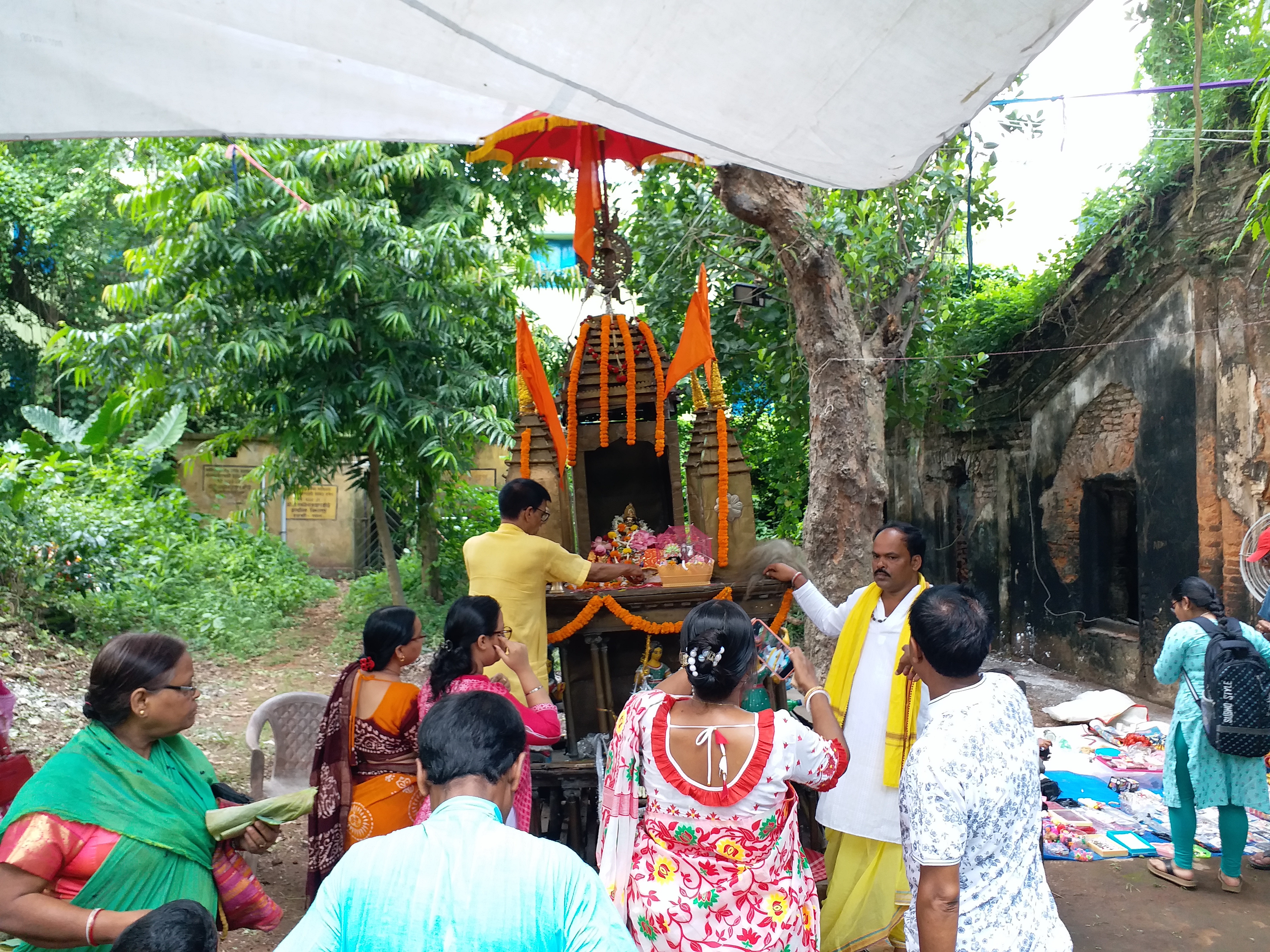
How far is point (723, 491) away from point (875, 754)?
1.80m

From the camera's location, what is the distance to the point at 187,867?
2.21 meters

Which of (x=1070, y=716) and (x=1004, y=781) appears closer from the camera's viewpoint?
(x=1004, y=781)

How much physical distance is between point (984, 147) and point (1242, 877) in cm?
558

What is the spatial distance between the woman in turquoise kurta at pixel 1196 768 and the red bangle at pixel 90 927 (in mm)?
4908

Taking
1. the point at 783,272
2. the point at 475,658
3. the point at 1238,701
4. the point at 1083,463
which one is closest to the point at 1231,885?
the point at 1238,701

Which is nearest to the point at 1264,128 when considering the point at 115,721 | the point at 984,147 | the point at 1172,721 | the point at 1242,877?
the point at 984,147

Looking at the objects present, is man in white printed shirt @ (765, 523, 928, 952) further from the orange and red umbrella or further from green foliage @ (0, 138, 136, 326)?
green foliage @ (0, 138, 136, 326)

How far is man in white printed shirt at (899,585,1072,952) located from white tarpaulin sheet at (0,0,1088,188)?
1441 mm

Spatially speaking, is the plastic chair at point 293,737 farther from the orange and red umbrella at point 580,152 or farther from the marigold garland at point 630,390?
the orange and red umbrella at point 580,152

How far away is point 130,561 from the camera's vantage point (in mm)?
10508

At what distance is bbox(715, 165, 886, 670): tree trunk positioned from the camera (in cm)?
711

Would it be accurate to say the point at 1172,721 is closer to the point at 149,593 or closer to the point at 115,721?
the point at 115,721

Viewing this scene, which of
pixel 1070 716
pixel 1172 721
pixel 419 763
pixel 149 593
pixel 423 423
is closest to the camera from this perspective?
pixel 419 763

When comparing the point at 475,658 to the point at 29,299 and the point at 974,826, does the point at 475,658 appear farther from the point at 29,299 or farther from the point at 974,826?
the point at 29,299
